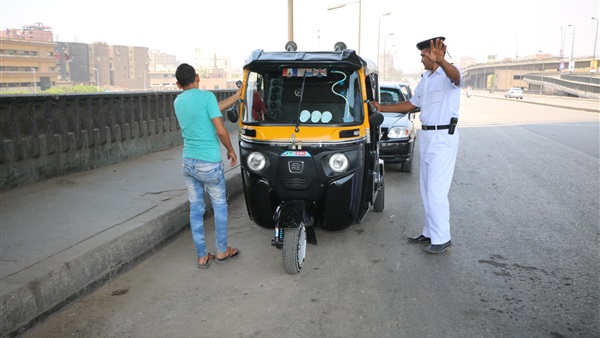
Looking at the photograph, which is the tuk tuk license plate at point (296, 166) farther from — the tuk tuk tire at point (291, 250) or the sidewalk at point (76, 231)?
the sidewalk at point (76, 231)

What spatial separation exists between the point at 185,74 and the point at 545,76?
91344 millimetres

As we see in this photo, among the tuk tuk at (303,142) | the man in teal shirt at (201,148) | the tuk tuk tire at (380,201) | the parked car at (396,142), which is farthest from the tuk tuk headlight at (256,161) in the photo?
the parked car at (396,142)

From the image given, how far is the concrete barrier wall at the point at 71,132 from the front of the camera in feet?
23.0

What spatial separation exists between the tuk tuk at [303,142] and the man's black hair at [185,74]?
697 millimetres

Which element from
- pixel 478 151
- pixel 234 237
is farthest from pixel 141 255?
pixel 478 151

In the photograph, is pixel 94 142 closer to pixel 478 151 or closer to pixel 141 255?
pixel 141 255

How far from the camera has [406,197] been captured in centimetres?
824

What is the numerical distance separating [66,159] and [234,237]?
364cm

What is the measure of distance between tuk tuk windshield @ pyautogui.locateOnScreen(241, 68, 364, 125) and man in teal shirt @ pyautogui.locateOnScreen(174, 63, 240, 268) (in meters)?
0.44

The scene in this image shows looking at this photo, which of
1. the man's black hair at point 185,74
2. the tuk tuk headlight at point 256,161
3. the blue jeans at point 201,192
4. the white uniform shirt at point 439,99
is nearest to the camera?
the man's black hair at point 185,74

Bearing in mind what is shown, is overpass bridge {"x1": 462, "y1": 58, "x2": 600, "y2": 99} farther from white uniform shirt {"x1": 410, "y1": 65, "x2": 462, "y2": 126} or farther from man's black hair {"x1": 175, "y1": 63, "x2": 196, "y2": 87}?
man's black hair {"x1": 175, "y1": 63, "x2": 196, "y2": 87}

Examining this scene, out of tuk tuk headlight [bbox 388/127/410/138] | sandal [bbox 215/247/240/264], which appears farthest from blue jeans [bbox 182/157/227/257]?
tuk tuk headlight [bbox 388/127/410/138]

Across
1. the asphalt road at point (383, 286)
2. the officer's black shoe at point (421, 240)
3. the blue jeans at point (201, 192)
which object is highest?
the blue jeans at point (201, 192)

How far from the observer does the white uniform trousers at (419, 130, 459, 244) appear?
17.9 feet
